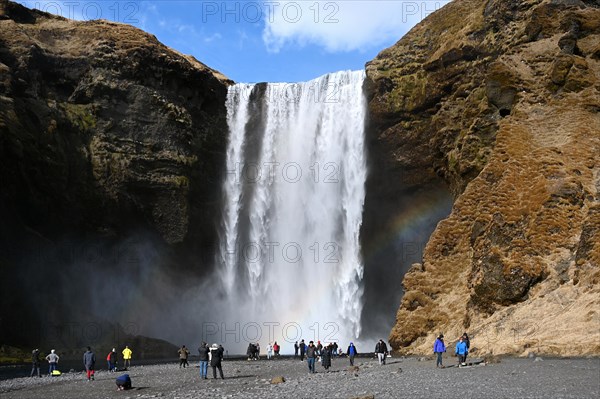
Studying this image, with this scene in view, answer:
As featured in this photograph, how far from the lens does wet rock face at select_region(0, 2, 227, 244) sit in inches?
1960

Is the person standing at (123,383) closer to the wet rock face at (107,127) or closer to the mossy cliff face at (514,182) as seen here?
the mossy cliff face at (514,182)

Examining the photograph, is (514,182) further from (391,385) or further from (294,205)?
(294,205)

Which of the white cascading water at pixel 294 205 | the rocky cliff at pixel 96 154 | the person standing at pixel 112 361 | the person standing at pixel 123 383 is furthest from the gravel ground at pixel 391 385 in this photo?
the white cascading water at pixel 294 205

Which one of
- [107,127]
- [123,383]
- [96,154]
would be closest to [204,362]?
[123,383]

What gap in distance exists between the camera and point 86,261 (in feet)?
173

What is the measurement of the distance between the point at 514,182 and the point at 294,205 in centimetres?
2699

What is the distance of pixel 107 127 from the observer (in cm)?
5447

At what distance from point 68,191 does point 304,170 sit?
64.8 ft

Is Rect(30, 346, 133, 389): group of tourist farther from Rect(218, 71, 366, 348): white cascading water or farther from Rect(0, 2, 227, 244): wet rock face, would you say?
Rect(218, 71, 366, 348): white cascading water

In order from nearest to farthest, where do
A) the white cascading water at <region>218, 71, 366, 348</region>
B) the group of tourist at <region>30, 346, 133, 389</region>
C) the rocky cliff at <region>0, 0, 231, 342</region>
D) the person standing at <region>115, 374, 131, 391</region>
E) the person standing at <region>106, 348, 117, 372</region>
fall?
the person standing at <region>115, 374, 131, 391</region>
the group of tourist at <region>30, 346, 133, 389</region>
the person standing at <region>106, 348, 117, 372</region>
the rocky cliff at <region>0, 0, 231, 342</region>
the white cascading water at <region>218, 71, 366, 348</region>

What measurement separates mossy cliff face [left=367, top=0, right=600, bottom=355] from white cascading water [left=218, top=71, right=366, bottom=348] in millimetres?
8056

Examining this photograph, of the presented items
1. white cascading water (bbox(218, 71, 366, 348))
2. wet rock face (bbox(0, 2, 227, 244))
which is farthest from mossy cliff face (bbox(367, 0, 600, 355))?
wet rock face (bbox(0, 2, 227, 244))

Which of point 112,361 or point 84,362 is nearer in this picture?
point 84,362

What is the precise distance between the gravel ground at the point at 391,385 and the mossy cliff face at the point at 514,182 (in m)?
Answer: 3.73
